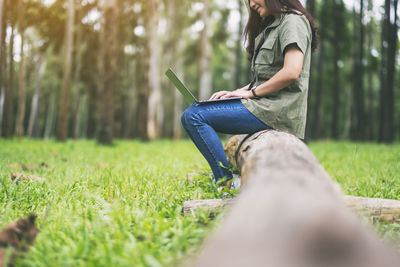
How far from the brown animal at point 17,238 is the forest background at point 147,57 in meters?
8.23

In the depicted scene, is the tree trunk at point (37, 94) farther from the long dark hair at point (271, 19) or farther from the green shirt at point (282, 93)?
the green shirt at point (282, 93)

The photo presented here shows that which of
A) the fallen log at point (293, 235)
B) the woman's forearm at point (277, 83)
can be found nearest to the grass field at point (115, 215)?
the fallen log at point (293, 235)

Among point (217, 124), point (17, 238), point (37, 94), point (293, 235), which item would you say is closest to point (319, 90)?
point (217, 124)

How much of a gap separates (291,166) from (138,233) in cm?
101

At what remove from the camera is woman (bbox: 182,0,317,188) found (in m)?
2.70

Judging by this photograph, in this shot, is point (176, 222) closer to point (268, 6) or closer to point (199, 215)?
point (199, 215)

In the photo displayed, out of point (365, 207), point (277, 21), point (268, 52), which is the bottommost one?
point (365, 207)

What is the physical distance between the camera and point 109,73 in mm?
10852

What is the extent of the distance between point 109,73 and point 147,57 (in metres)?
3.72

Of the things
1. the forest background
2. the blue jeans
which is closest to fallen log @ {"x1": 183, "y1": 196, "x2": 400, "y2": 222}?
the blue jeans

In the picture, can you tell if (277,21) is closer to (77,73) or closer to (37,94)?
(77,73)

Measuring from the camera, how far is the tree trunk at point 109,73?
10.8m

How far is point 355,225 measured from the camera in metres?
1.24

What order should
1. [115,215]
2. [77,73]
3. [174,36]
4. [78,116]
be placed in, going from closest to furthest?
[115,215]
[77,73]
[78,116]
[174,36]
